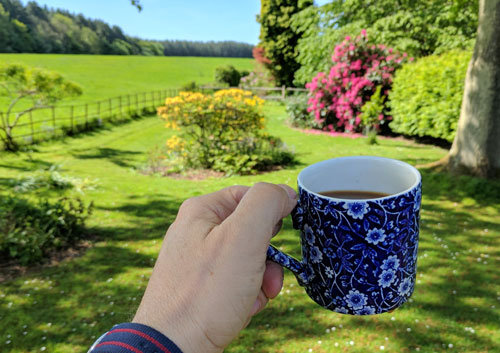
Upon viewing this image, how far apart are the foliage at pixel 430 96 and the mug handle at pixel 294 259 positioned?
1133 centimetres

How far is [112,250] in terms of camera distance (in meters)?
5.60

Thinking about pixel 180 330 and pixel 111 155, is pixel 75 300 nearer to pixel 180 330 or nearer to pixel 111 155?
pixel 180 330

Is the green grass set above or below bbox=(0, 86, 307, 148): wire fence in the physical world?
below

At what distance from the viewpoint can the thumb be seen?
3.89ft

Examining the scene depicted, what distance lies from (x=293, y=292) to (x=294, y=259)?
3138 mm

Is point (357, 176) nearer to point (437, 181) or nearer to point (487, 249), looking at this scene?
point (487, 249)

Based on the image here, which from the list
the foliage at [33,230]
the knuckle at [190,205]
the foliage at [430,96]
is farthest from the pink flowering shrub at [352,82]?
the knuckle at [190,205]

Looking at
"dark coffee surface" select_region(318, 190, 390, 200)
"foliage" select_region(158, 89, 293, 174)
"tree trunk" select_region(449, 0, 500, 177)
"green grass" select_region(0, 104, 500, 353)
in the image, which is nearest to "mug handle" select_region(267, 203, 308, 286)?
"dark coffee surface" select_region(318, 190, 390, 200)

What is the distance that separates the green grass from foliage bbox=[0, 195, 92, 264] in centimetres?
38

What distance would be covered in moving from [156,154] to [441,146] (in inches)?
389

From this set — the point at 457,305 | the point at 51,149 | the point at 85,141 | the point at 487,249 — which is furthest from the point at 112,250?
the point at 85,141

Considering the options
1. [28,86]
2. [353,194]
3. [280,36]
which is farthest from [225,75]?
[353,194]

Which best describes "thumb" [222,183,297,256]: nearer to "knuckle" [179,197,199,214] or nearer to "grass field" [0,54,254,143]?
"knuckle" [179,197,199,214]

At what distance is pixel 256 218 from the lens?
47.1 inches
